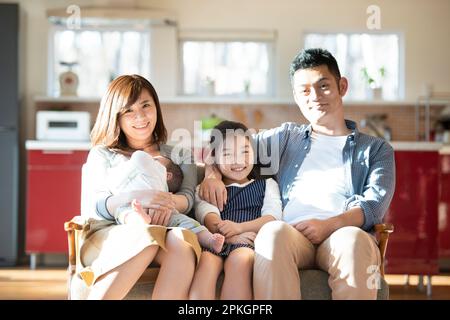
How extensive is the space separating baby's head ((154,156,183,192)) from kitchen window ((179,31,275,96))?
3.22 metres

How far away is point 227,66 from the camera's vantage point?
19.1ft

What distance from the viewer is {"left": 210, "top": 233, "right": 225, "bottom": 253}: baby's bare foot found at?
2305 mm

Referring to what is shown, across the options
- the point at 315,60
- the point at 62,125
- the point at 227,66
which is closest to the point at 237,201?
the point at 315,60

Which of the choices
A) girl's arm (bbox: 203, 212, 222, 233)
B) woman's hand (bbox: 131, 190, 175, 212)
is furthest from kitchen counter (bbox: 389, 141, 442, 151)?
woman's hand (bbox: 131, 190, 175, 212)

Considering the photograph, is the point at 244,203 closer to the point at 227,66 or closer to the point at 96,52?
the point at 227,66

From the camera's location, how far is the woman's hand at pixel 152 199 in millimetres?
2391

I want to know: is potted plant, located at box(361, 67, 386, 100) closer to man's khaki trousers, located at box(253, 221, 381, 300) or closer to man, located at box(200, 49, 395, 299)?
man, located at box(200, 49, 395, 299)

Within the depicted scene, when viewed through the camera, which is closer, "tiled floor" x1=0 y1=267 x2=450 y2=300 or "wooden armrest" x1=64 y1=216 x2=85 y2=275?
"wooden armrest" x1=64 y1=216 x2=85 y2=275

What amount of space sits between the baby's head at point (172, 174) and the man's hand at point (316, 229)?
489mm

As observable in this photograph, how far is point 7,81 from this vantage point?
208 inches

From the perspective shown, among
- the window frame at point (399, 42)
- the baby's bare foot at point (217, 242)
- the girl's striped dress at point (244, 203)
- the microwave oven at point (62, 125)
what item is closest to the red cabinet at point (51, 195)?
the microwave oven at point (62, 125)

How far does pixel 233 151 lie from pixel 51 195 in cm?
283
